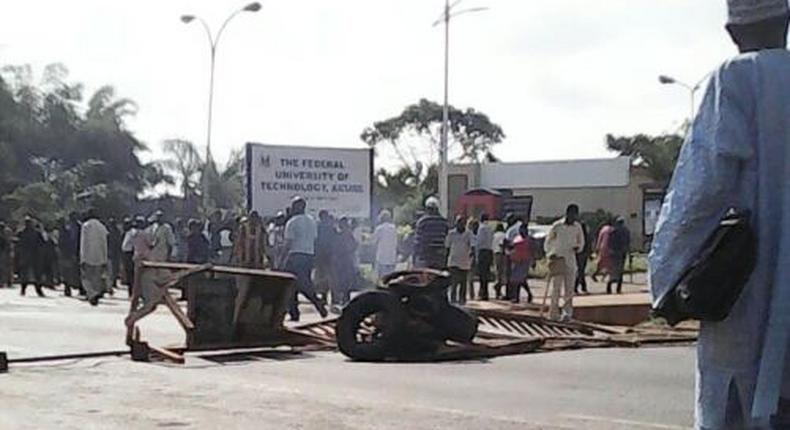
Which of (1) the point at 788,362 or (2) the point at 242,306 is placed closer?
(1) the point at 788,362

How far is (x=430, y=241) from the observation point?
2048 centimetres

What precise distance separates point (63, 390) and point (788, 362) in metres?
8.37

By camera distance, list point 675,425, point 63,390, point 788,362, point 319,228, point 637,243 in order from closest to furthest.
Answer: point 788,362 < point 675,425 < point 63,390 < point 319,228 < point 637,243

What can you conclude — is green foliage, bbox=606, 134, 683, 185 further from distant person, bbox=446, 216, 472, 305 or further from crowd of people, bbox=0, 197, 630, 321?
distant person, bbox=446, 216, 472, 305

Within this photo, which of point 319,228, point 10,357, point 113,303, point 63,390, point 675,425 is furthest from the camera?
point 113,303

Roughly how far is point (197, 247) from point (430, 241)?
21.1ft

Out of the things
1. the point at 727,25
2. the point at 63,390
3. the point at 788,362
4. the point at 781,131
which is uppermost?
the point at 727,25

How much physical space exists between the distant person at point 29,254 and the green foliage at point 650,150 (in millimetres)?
48305

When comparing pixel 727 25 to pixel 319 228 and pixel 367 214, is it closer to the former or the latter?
pixel 319 228

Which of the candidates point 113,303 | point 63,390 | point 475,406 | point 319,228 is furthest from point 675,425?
point 113,303

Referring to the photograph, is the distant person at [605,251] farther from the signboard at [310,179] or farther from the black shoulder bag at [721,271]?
the black shoulder bag at [721,271]

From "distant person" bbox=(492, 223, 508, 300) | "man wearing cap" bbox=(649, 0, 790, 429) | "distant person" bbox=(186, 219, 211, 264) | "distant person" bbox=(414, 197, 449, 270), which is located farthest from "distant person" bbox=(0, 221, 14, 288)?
"man wearing cap" bbox=(649, 0, 790, 429)

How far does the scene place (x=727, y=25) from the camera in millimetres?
A: 3783

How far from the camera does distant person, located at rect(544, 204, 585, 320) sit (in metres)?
18.4
